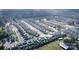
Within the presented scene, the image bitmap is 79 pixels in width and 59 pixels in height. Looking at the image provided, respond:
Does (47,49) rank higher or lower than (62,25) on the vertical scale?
lower

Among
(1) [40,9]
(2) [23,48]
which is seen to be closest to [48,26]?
(1) [40,9]

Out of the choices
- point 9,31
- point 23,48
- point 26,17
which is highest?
point 26,17
